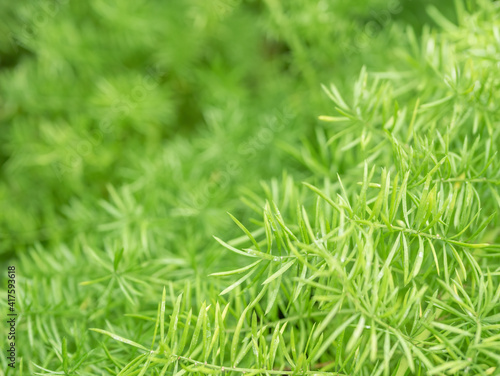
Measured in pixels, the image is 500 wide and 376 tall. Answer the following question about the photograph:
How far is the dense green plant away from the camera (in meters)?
0.36

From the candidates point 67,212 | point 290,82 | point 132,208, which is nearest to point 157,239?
point 132,208

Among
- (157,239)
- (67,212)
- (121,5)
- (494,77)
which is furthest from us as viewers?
(121,5)

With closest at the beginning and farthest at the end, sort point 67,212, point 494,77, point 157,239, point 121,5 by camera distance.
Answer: point 494,77 → point 157,239 → point 67,212 → point 121,5

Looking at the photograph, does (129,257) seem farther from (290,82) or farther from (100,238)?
(290,82)

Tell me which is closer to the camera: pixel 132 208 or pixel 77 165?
pixel 132 208

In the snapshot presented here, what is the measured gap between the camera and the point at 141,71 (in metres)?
0.91

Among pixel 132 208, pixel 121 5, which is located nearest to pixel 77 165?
pixel 132 208

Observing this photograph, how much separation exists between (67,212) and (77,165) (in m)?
0.09

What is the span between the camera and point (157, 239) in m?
0.60

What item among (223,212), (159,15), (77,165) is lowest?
(223,212)

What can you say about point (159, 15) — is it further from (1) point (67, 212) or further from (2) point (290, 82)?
(1) point (67, 212)

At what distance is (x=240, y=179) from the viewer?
0.68 m

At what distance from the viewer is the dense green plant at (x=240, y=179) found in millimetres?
358

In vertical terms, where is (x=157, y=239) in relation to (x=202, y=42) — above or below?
below
